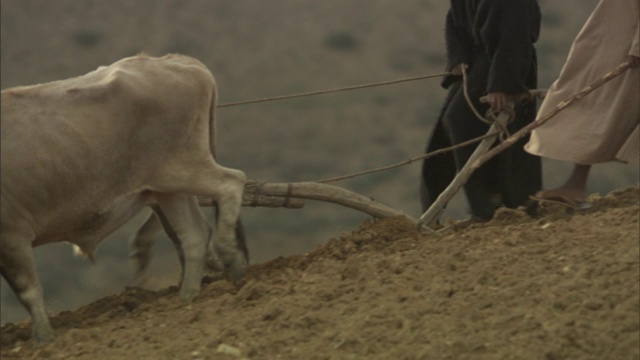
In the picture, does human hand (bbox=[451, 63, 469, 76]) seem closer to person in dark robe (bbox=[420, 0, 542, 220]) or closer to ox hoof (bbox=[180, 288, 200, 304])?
person in dark robe (bbox=[420, 0, 542, 220])

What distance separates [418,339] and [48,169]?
2.46 meters

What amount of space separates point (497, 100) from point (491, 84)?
11cm

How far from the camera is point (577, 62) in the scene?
26.3 ft

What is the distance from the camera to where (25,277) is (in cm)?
731

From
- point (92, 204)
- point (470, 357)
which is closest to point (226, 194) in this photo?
point (92, 204)

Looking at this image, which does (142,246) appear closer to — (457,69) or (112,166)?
(112,166)

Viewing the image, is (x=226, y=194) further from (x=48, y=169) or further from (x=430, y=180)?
(x=430, y=180)

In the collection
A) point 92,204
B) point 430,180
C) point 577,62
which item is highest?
point 577,62

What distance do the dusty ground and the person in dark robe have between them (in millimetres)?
1002

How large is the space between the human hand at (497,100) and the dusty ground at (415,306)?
0.96 metres

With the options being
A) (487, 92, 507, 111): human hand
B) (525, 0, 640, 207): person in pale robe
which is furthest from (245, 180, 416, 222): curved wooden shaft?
(525, 0, 640, 207): person in pale robe

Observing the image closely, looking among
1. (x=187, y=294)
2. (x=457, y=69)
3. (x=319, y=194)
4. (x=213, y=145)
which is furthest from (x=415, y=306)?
(x=457, y=69)

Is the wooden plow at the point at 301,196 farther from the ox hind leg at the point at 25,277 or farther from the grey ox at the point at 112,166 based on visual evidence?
the ox hind leg at the point at 25,277

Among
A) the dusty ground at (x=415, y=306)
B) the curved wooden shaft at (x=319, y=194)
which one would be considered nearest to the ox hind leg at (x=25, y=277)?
the dusty ground at (x=415, y=306)
